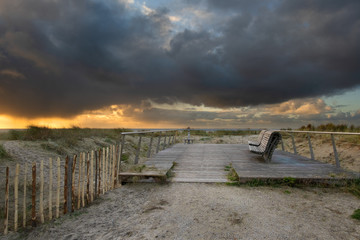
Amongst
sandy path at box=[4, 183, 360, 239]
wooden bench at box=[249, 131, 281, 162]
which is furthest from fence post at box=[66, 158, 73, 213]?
wooden bench at box=[249, 131, 281, 162]

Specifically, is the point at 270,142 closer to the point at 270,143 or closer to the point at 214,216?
the point at 270,143

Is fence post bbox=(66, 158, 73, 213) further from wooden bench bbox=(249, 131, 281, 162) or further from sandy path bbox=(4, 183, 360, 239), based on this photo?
wooden bench bbox=(249, 131, 281, 162)

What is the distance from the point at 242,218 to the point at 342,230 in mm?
1405

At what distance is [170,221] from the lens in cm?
354

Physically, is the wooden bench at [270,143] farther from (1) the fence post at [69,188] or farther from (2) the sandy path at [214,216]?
(1) the fence post at [69,188]

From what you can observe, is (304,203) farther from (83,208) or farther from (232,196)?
(83,208)

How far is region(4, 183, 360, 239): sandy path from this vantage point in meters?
3.17

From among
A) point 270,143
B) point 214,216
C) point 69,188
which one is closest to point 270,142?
point 270,143

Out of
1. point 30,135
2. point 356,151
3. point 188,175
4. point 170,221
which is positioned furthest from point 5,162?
point 356,151

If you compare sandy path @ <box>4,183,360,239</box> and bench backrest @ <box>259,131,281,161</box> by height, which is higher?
bench backrest @ <box>259,131,281,161</box>

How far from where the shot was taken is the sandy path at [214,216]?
3170 millimetres

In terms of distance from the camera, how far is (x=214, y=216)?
145 inches

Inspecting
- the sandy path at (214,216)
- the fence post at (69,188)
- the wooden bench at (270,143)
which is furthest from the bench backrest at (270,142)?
the fence post at (69,188)

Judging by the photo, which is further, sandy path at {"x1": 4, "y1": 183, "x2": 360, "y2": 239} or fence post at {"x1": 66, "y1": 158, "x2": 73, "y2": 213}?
fence post at {"x1": 66, "y1": 158, "x2": 73, "y2": 213}
